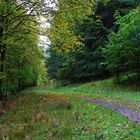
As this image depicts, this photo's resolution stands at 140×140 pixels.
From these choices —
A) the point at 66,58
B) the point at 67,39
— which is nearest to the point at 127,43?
the point at 66,58

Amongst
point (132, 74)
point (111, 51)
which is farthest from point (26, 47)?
point (132, 74)

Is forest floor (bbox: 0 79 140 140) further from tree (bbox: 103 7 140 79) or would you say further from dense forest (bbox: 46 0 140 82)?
tree (bbox: 103 7 140 79)

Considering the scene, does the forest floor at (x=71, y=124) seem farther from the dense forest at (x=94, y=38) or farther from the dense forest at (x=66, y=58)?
the dense forest at (x=94, y=38)

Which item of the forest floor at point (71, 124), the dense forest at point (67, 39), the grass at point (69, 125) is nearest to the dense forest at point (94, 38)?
the dense forest at point (67, 39)

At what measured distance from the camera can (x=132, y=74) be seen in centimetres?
3541

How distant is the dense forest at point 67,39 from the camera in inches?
674

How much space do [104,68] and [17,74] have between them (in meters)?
15.7

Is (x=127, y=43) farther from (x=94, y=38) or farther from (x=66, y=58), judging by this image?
(x=94, y=38)

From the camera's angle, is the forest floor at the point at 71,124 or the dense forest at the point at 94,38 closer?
the forest floor at the point at 71,124

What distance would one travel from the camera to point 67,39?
18531 mm

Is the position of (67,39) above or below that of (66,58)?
above

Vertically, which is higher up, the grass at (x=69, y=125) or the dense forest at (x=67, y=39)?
the dense forest at (x=67, y=39)

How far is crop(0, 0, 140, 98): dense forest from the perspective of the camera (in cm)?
1711

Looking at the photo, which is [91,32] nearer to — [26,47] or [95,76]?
[95,76]
